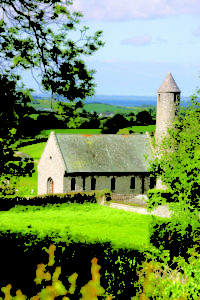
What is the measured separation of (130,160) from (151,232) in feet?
127

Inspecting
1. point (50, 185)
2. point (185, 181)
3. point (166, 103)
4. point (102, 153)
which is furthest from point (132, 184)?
point (185, 181)

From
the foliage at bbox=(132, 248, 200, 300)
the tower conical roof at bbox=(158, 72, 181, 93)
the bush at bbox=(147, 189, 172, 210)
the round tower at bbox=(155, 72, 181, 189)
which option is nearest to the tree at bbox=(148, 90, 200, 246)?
the bush at bbox=(147, 189, 172, 210)

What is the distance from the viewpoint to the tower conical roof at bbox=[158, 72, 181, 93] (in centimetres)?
5738

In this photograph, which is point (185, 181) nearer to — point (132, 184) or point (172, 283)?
point (172, 283)

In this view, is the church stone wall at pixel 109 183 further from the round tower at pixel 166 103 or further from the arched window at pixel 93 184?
the round tower at pixel 166 103

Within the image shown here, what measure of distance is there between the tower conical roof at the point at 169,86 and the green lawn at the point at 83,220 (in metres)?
19.6

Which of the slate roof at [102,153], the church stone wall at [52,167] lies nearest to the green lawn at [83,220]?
the slate roof at [102,153]

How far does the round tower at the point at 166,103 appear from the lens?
5681cm

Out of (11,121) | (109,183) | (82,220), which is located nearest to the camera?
(11,121)

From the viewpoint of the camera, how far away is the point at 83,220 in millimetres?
38438

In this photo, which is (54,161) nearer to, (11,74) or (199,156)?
(199,156)

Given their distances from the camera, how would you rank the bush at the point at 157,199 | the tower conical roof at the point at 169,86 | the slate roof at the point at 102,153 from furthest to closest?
the slate roof at the point at 102,153, the tower conical roof at the point at 169,86, the bush at the point at 157,199

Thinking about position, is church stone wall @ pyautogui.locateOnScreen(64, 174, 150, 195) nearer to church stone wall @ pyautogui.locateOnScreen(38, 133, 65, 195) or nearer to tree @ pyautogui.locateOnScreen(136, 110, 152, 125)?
church stone wall @ pyautogui.locateOnScreen(38, 133, 65, 195)

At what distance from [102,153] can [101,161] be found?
163cm
